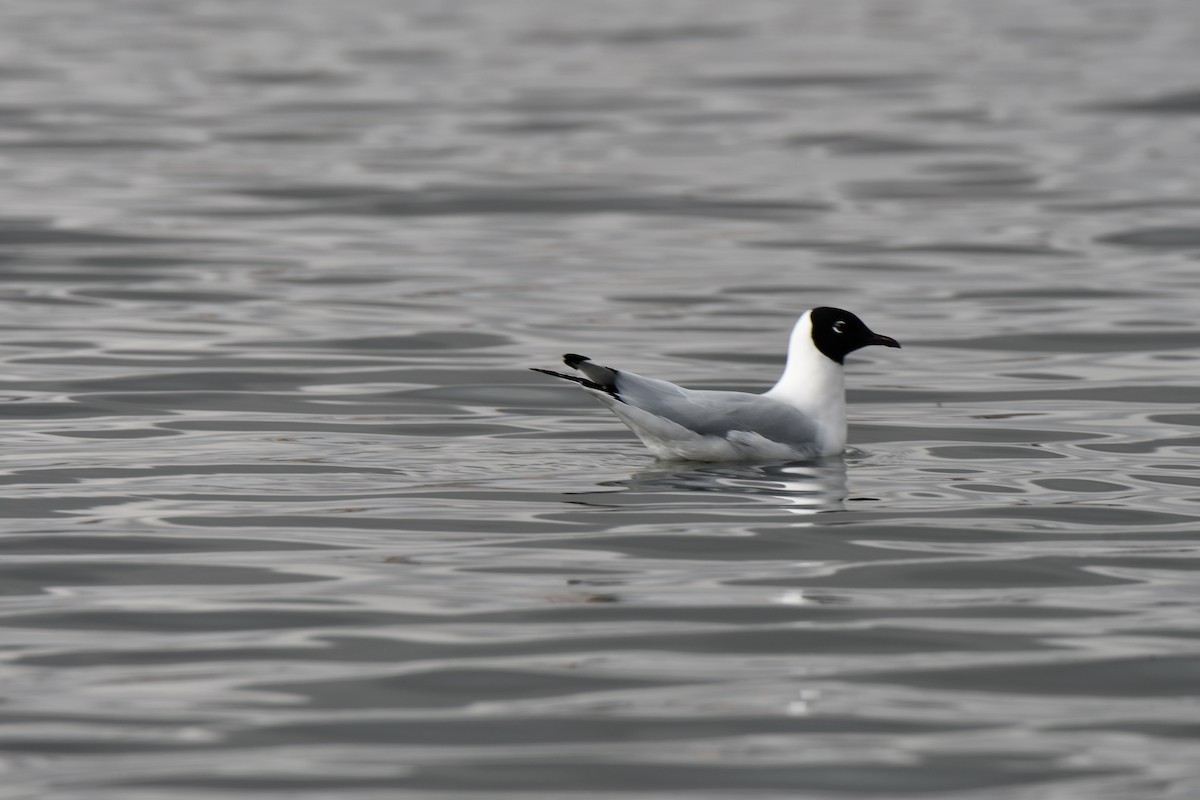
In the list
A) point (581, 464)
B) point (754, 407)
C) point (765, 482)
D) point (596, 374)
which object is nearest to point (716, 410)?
point (754, 407)

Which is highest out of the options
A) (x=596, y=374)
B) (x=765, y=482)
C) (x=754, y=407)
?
(x=596, y=374)

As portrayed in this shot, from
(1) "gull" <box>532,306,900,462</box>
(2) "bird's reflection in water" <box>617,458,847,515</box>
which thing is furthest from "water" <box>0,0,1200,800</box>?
(1) "gull" <box>532,306,900,462</box>

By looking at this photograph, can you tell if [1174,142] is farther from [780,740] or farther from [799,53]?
[780,740]

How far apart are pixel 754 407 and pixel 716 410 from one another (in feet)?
0.89

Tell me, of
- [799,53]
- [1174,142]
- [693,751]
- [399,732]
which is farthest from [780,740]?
[799,53]

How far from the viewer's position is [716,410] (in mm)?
11258

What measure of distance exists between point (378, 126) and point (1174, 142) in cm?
988

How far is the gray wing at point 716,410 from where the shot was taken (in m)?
11.1

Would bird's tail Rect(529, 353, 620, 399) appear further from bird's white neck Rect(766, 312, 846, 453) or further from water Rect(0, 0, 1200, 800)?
bird's white neck Rect(766, 312, 846, 453)

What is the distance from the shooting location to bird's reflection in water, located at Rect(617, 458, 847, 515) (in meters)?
10.6

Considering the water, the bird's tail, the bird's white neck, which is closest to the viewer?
the water

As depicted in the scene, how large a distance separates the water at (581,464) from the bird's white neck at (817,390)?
0.66ft

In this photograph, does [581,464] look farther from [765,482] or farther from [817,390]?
[817,390]

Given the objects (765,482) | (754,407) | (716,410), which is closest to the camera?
(765,482)
